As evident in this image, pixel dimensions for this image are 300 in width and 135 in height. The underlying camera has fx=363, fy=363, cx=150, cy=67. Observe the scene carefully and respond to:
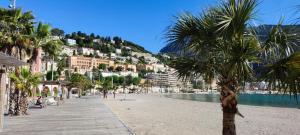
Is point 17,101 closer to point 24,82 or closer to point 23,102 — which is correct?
point 23,102

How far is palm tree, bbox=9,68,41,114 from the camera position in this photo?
57.6ft

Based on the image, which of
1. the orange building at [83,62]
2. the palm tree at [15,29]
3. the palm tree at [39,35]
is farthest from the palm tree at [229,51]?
the orange building at [83,62]

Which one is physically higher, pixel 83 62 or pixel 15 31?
pixel 83 62

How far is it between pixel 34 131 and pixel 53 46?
36.6 feet

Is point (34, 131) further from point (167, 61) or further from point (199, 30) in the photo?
point (199, 30)

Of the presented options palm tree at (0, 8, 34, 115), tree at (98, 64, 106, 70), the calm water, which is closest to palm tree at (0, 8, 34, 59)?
palm tree at (0, 8, 34, 115)

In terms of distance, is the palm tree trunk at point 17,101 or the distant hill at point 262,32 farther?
the palm tree trunk at point 17,101

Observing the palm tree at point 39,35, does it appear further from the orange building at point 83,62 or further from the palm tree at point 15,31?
the orange building at point 83,62

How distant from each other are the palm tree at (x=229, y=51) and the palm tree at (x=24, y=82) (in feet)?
40.9

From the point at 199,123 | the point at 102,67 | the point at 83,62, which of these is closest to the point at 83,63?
the point at 83,62

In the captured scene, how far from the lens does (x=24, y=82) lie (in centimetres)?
1788

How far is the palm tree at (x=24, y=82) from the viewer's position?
1755cm

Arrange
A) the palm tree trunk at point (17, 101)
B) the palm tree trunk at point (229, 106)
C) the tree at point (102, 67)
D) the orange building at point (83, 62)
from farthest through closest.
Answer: the tree at point (102, 67) < the orange building at point (83, 62) < the palm tree trunk at point (17, 101) < the palm tree trunk at point (229, 106)

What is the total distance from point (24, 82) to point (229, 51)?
13954 millimetres
